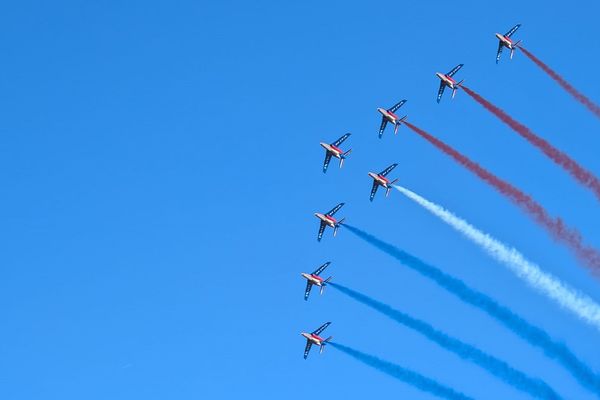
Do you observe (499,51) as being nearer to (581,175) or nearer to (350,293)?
(581,175)

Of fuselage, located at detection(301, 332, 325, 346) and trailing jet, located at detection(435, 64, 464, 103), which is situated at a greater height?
trailing jet, located at detection(435, 64, 464, 103)

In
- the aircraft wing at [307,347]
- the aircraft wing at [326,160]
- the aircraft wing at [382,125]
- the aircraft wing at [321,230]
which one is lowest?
the aircraft wing at [307,347]

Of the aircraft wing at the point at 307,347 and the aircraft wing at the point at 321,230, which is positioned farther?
the aircraft wing at the point at 307,347

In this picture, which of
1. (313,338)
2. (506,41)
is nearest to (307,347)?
(313,338)

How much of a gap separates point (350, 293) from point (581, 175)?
2389 cm

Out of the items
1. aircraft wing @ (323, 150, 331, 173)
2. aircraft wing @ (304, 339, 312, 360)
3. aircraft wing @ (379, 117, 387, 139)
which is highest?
aircraft wing @ (379, 117, 387, 139)

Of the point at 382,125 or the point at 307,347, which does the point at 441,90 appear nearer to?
the point at 382,125

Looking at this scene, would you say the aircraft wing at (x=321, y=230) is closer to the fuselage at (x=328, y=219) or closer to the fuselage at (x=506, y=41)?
the fuselage at (x=328, y=219)

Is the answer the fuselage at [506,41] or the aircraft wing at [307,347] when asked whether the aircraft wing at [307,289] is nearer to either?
the aircraft wing at [307,347]

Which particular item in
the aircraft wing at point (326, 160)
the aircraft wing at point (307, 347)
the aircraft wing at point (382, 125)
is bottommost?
the aircraft wing at point (307, 347)

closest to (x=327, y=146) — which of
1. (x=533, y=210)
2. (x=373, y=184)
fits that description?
(x=373, y=184)

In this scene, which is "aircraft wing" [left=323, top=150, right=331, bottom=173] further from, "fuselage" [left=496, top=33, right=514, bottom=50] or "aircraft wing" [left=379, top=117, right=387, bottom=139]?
"fuselage" [left=496, top=33, right=514, bottom=50]

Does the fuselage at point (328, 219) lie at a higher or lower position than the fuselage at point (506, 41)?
lower

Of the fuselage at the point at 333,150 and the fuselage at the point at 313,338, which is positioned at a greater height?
the fuselage at the point at 333,150
